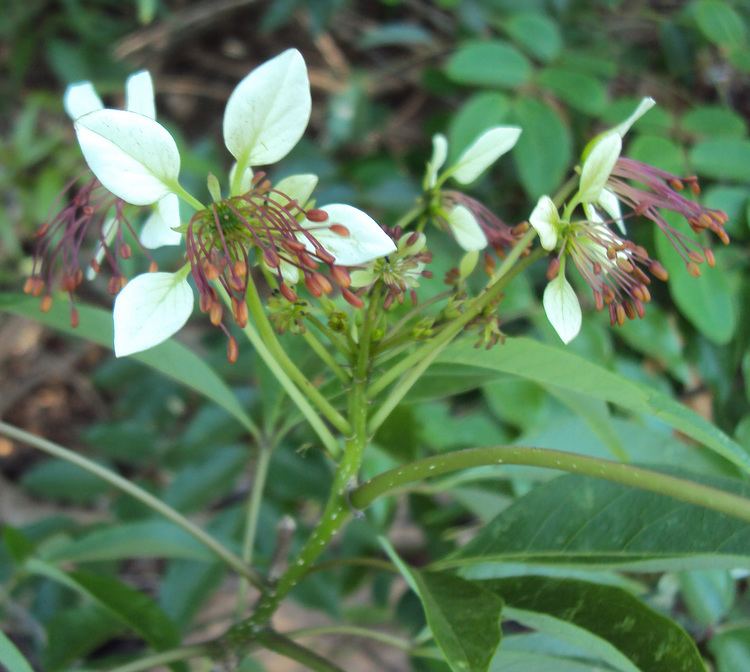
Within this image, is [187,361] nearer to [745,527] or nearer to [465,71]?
[745,527]

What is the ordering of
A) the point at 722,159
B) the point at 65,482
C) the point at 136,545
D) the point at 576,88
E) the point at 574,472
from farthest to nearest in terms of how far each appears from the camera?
the point at 65,482 → the point at 576,88 → the point at 722,159 → the point at 136,545 → the point at 574,472

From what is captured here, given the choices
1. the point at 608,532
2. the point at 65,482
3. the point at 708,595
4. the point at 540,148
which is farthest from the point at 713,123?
the point at 65,482

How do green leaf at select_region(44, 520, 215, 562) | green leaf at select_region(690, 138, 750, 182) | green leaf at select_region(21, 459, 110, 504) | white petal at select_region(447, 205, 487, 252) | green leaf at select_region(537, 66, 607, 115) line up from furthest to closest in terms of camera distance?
green leaf at select_region(21, 459, 110, 504) → green leaf at select_region(537, 66, 607, 115) → green leaf at select_region(690, 138, 750, 182) → green leaf at select_region(44, 520, 215, 562) → white petal at select_region(447, 205, 487, 252)

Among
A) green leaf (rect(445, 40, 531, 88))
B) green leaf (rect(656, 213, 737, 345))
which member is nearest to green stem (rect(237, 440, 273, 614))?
green leaf (rect(656, 213, 737, 345))

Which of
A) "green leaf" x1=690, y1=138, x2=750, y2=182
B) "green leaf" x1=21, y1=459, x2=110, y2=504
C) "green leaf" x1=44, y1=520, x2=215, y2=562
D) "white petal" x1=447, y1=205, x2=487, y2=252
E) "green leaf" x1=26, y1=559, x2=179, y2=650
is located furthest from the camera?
"green leaf" x1=21, y1=459, x2=110, y2=504

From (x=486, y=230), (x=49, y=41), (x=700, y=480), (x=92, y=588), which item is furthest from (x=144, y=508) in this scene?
(x=49, y=41)

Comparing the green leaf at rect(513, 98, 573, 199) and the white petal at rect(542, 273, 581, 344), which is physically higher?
the white petal at rect(542, 273, 581, 344)

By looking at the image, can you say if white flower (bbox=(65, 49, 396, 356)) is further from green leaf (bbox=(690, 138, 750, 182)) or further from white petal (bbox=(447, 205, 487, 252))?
green leaf (bbox=(690, 138, 750, 182))

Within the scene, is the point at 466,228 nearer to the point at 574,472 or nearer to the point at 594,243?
the point at 594,243
